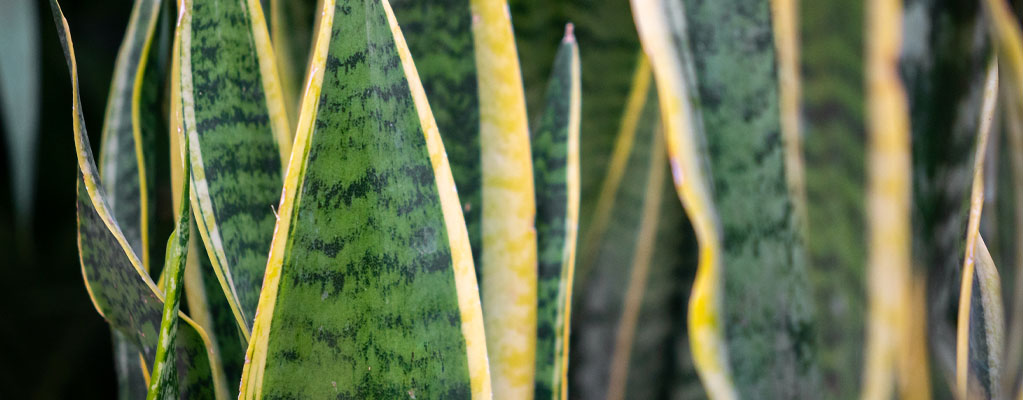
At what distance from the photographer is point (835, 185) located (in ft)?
Result: 1.05

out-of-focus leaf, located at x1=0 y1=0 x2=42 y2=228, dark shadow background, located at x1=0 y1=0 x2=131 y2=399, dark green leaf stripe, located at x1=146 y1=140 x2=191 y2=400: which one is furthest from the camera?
dark shadow background, located at x1=0 y1=0 x2=131 y2=399

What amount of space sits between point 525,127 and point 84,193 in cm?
22

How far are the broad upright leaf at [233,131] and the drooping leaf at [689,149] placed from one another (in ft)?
0.64

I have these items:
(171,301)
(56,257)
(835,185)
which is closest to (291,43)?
(171,301)

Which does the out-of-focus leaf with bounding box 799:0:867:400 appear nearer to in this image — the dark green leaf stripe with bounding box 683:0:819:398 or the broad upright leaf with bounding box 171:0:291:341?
the dark green leaf stripe with bounding box 683:0:819:398

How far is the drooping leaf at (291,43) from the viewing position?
407mm

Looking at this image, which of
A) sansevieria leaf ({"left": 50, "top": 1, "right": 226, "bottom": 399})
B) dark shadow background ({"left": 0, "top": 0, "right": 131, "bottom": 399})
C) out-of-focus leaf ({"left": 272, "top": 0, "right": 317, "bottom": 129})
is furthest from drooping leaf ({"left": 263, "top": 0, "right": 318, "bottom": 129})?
dark shadow background ({"left": 0, "top": 0, "right": 131, "bottom": 399})

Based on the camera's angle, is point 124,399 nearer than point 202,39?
No

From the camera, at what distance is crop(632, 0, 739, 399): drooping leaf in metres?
0.28

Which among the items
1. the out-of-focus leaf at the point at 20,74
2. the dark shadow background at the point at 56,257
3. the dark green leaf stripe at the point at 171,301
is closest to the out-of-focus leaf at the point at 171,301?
the dark green leaf stripe at the point at 171,301

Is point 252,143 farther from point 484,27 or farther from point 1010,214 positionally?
point 1010,214

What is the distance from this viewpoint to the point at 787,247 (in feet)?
1.04

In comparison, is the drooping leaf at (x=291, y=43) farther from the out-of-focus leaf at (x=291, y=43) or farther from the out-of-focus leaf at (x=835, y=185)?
the out-of-focus leaf at (x=835, y=185)

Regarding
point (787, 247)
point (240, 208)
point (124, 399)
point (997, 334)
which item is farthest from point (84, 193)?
point (997, 334)
